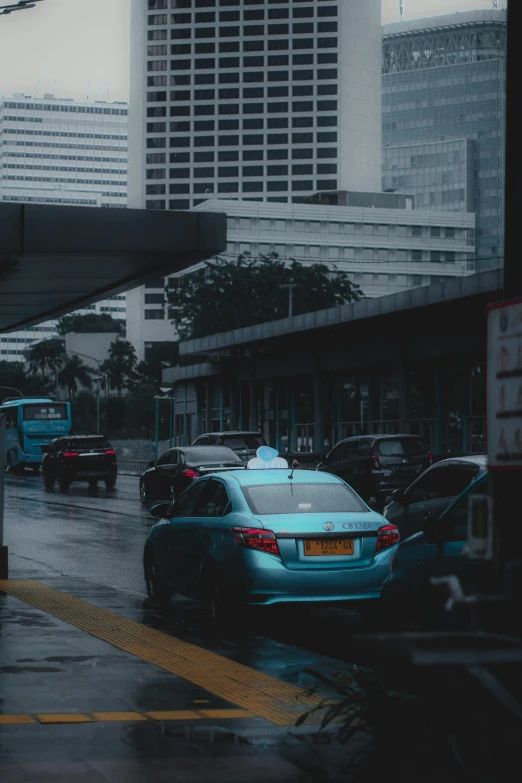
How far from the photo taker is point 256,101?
17388 centimetres

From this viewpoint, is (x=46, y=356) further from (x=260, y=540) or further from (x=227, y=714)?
(x=227, y=714)

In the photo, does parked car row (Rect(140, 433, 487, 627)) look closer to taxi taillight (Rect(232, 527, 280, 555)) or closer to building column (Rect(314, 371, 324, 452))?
taxi taillight (Rect(232, 527, 280, 555))

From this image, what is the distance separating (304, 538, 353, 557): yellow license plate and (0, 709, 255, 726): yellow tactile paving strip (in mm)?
3925

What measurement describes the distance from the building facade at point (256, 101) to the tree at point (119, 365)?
24.3 metres

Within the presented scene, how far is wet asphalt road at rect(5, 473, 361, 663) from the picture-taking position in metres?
12.1

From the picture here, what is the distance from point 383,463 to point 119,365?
12624 cm

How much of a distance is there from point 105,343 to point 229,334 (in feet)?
370

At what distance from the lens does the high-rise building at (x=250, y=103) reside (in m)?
173

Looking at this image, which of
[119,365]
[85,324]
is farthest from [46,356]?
[85,324]

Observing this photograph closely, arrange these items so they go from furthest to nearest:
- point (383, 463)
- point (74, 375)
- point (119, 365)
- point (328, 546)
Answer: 1. point (74, 375)
2. point (119, 365)
3. point (383, 463)
4. point (328, 546)

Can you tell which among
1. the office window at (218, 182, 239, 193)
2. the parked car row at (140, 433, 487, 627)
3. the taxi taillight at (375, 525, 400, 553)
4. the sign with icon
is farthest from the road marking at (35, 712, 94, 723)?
the office window at (218, 182, 239, 193)

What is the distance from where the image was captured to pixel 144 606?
13.4 m

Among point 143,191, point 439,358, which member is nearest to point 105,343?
point 143,191

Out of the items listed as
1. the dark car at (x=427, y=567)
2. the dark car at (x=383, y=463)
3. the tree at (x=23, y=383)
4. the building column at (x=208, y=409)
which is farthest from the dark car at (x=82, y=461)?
the tree at (x=23, y=383)
